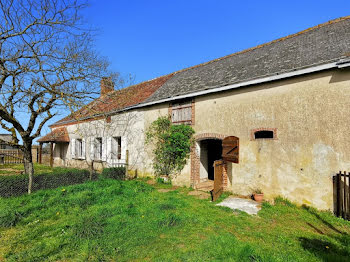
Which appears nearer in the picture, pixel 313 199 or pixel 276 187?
pixel 313 199

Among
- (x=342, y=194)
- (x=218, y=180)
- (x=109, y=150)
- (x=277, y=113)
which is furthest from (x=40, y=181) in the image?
(x=342, y=194)

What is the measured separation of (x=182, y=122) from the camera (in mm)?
9133

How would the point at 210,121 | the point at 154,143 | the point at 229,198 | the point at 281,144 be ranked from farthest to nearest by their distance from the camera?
the point at 154,143
the point at 210,121
the point at 229,198
the point at 281,144

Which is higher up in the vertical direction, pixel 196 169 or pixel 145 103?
pixel 145 103

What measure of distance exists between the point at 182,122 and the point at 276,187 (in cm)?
468

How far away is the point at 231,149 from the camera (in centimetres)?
710

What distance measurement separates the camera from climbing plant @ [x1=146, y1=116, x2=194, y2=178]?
870cm

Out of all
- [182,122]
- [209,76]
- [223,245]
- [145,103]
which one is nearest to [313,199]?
[223,245]

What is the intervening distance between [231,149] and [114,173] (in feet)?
Result: 18.9

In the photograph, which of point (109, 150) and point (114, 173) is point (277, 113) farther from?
point (109, 150)

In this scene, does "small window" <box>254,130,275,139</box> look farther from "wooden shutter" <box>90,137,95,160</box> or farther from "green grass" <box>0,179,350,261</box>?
"wooden shutter" <box>90,137,95,160</box>

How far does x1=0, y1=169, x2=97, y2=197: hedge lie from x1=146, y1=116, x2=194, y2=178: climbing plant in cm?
314

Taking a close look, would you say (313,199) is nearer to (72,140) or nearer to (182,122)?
(182,122)

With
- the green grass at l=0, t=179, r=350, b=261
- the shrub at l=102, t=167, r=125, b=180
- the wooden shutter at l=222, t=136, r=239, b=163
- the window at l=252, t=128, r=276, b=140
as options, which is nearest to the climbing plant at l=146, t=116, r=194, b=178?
the shrub at l=102, t=167, r=125, b=180
